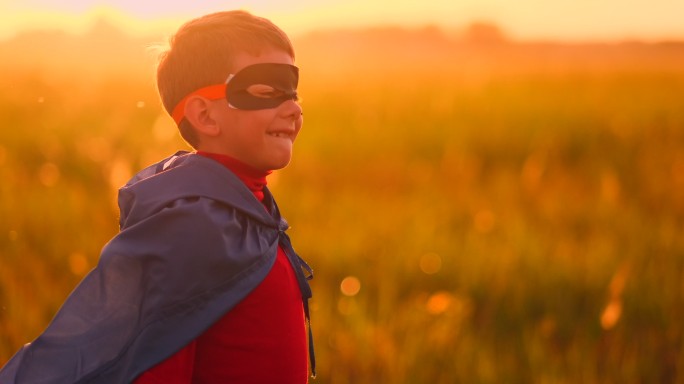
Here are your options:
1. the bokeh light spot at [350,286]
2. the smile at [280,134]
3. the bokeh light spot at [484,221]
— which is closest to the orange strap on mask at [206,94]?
the smile at [280,134]

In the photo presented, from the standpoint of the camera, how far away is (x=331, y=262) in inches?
125

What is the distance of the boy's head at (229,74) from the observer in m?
1.45

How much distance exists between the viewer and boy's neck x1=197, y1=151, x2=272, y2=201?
4.82 ft

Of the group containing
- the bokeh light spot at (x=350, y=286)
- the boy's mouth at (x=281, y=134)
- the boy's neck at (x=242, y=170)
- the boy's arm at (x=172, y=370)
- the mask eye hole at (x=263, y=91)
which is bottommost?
the bokeh light spot at (x=350, y=286)

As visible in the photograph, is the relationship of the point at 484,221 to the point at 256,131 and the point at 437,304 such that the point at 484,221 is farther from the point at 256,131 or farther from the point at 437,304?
the point at 256,131

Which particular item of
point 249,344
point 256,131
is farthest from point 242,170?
point 249,344

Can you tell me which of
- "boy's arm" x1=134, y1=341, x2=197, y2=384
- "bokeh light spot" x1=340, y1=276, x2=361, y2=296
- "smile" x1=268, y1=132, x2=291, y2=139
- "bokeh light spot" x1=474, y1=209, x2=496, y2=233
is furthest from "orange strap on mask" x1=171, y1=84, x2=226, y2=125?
"bokeh light spot" x1=474, y1=209, x2=496, y2=233

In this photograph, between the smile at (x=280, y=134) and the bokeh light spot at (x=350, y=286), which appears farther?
the bokeh light spot at (x=350, y=286)

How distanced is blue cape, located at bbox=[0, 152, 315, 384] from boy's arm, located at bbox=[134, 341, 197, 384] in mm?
20

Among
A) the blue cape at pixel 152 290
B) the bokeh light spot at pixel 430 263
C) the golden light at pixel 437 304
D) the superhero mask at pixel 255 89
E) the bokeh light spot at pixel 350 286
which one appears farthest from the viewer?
the bokeh light spot at pixel 430 263

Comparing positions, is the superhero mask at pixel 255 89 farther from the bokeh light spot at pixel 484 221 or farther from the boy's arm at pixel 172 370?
the bokeh light spot at pixel 484 221

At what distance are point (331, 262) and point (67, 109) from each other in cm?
375

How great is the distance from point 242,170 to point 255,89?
0.15 metres

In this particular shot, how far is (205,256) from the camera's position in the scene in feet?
4.42
